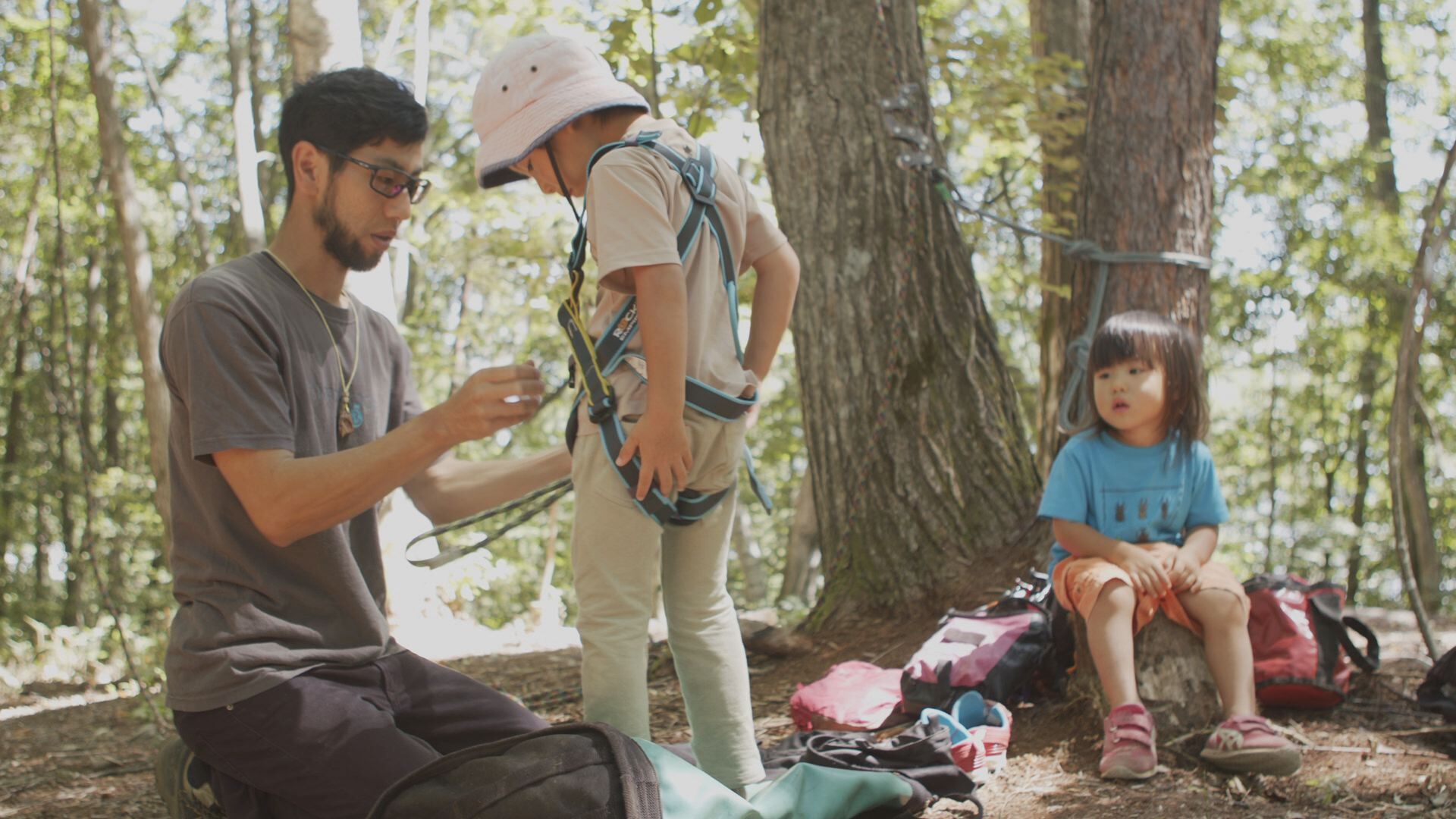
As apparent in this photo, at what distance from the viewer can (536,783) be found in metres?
1.83

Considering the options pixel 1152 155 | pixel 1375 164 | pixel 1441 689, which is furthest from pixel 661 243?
pixel 1375 164

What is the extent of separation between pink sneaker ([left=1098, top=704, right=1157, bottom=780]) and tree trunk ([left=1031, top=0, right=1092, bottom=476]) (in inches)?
59.7

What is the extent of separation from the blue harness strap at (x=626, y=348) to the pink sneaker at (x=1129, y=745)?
1.05 metres

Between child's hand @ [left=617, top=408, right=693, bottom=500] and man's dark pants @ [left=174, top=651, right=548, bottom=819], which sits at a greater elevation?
child's hand @ [left=617, top=408, right=693, bottom=500]

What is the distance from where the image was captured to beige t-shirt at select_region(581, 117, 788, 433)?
86.5 inches

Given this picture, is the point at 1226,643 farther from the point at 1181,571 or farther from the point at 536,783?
the point at 536,783

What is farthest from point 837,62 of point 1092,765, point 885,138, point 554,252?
point 554,252

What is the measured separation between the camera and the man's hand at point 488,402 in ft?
6.78

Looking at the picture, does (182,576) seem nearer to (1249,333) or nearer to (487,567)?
(487,567)

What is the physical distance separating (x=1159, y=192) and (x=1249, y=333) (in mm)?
13245

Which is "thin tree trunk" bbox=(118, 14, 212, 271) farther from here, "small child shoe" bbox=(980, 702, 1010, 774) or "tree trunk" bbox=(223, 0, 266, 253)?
"small child shoe" bbox=(980, 702, 1010, 774)

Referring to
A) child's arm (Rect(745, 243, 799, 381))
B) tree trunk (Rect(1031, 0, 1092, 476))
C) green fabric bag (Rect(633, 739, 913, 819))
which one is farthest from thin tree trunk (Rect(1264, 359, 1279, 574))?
green fabric bag (Rect(633, 739, 913, 819))

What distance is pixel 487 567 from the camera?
26.7 ft

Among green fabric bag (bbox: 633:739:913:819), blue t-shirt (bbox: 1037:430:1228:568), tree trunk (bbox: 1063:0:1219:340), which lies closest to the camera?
green fabric bag (bbox: 633:739:913:819)
